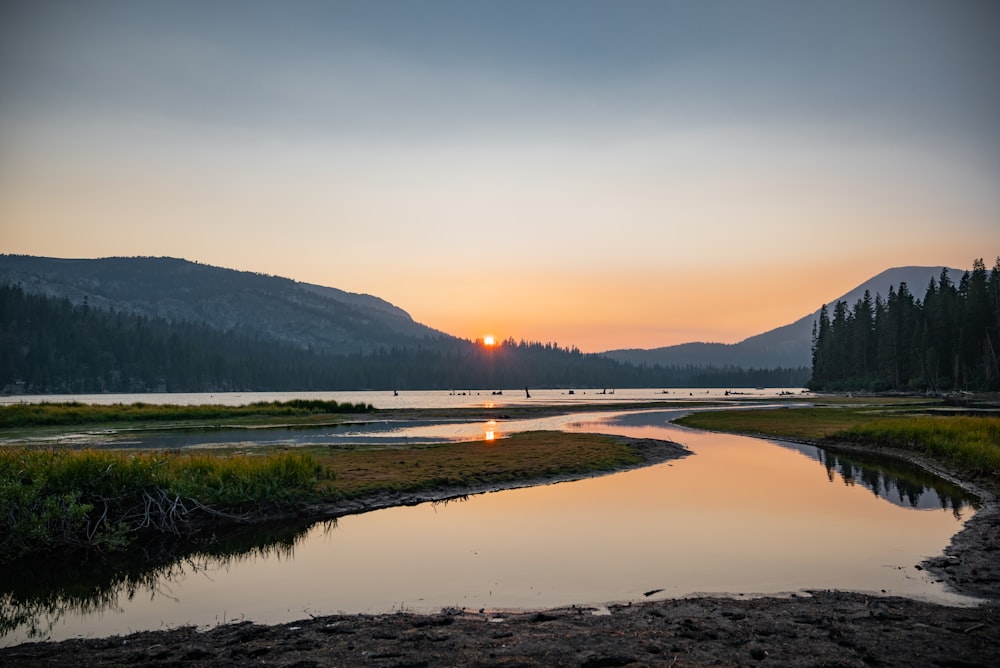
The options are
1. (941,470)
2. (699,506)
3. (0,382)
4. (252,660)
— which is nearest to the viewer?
(252,660)

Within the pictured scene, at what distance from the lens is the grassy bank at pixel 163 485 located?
18.8 meters

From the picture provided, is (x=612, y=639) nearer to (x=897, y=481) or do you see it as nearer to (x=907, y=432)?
(x=897, y=481)

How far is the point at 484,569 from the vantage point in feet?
55.2

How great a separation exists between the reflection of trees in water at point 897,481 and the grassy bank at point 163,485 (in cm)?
1316

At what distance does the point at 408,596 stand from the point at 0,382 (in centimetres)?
23822

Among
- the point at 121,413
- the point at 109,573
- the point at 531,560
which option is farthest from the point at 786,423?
the point at 121,413

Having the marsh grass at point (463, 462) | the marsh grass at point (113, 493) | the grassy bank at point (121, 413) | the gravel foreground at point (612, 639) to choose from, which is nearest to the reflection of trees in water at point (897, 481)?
the marsh grass at point (463, 462)

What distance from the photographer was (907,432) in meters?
41.6

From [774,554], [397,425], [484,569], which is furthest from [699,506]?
[397,425]

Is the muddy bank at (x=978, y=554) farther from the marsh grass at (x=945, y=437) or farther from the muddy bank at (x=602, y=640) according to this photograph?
the marsh grass at (x=945, y=437)

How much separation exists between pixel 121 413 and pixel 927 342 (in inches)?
5431

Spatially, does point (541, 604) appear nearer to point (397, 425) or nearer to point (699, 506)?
point (699, 506)

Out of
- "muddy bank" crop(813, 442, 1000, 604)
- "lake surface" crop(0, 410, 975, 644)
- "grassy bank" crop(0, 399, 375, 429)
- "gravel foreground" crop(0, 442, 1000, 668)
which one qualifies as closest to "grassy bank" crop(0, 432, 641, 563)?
"lake surface" crop(0, 410, 975, 644)

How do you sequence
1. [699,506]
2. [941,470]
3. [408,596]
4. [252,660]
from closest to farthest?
[252,660] < [408,596] < [699,506] < [941,470]
